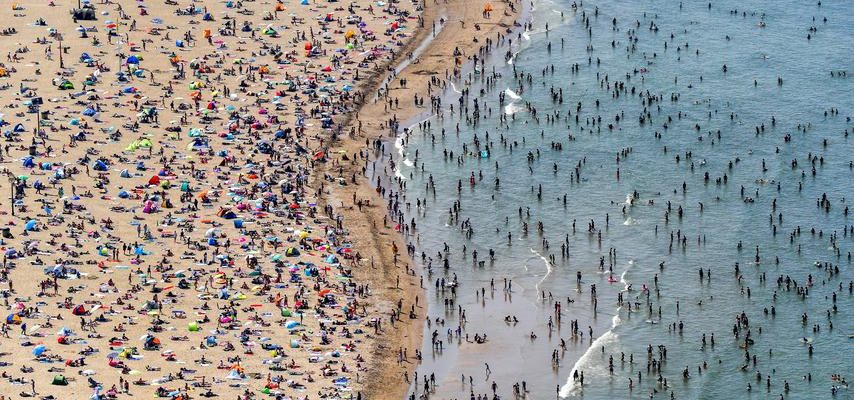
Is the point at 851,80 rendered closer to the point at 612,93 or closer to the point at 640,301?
the point at 612,93

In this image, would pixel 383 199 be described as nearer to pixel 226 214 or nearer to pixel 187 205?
pixel 226 214

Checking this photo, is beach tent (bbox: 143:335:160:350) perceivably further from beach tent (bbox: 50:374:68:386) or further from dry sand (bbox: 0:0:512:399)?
beach tent (bbox: 50:374:68:386)

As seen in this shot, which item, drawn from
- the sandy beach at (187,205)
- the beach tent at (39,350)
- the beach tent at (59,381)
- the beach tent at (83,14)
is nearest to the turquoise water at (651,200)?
the sandy beach at (187,205)

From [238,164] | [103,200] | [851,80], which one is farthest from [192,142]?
[851,80]

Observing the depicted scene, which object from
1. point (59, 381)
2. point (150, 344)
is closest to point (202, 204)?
point (150, 344)

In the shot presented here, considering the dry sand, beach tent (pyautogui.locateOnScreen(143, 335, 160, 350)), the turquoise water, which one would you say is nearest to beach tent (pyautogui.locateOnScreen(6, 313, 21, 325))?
the dry sand

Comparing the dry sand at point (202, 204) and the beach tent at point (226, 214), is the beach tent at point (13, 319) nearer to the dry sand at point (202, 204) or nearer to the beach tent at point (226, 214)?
the dry sand at point (202, 204)
